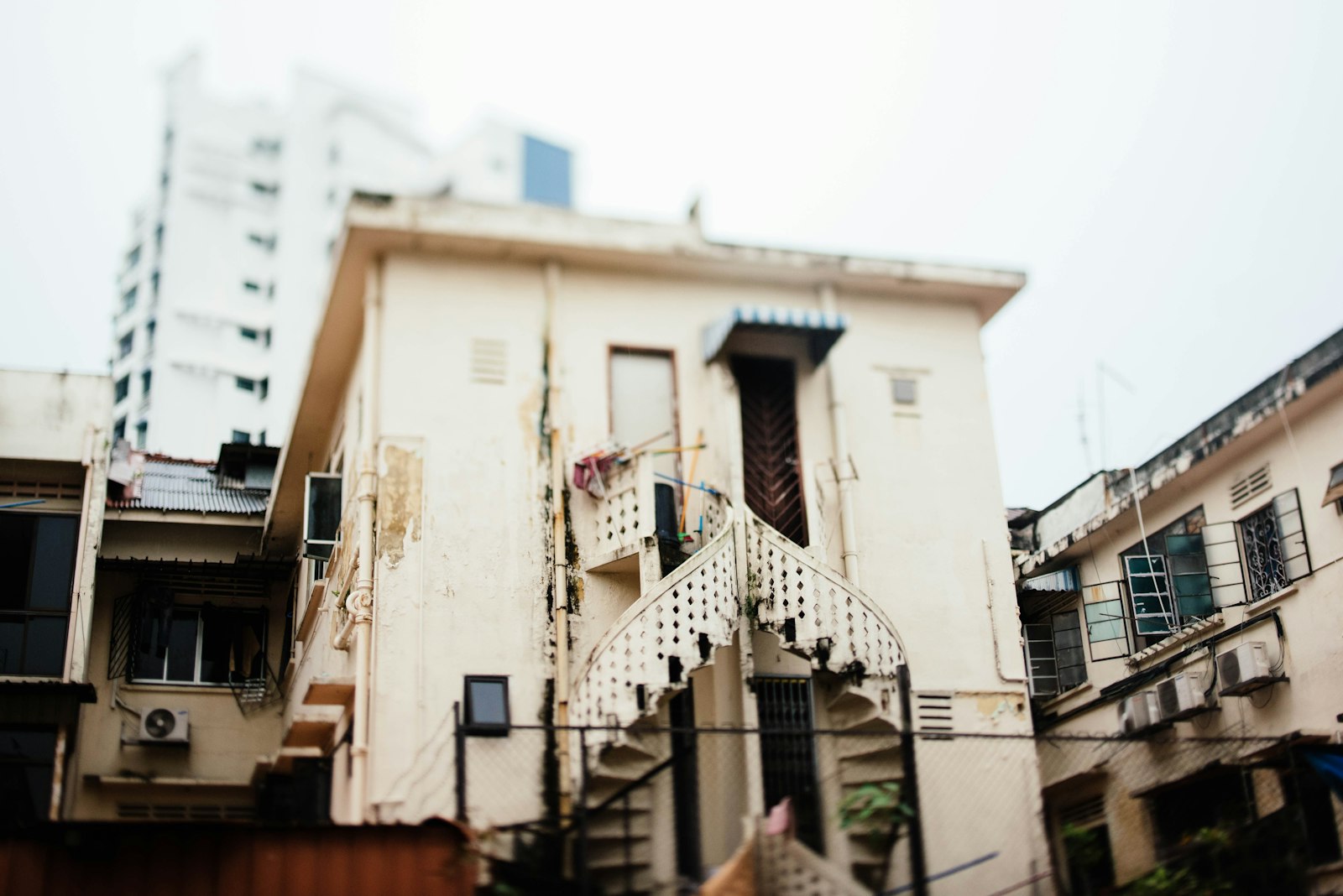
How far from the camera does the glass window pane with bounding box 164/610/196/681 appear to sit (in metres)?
21.3

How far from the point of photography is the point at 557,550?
51.7 feet

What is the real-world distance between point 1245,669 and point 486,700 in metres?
7.99

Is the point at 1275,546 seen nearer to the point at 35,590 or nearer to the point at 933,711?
the point at 933,711

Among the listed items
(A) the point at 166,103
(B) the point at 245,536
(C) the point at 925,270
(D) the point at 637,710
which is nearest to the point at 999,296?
(C) the point at 925,270

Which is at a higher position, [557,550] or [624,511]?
[624,511]

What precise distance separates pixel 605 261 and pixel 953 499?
4958mm

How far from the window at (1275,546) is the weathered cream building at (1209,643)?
23mm

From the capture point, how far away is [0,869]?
11.6 meters

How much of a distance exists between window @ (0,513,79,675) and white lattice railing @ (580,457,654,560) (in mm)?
7733

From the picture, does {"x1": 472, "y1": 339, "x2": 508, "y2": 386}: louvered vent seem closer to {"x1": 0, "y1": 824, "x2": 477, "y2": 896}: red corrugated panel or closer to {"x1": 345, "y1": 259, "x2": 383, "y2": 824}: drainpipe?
{"x1": 345, "y1": 259, "x2": 383, "y2": 824}: drainpipe

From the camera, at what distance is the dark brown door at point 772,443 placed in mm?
16922

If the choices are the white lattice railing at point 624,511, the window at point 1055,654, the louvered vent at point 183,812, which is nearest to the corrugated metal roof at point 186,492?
the louvered vent at point 183,812

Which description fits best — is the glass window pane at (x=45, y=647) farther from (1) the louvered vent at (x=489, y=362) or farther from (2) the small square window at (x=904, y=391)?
(2) the small square window at (x=904, y=391)

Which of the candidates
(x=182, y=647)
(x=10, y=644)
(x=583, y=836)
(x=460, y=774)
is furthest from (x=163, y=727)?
(x=583, y=836)
